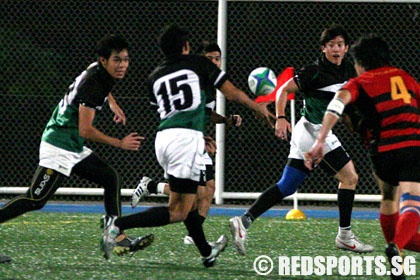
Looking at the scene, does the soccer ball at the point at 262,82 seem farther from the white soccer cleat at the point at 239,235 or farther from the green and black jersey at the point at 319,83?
the white soccer cleat at the point at 239,235

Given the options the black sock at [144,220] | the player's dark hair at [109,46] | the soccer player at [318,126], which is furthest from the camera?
the soccer player at [318,126]

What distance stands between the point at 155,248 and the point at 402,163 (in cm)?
269

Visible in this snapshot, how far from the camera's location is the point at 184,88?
7.22 m

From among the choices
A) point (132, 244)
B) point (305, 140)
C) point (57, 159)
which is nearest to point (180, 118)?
point (132, 244)

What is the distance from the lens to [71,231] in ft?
33.6

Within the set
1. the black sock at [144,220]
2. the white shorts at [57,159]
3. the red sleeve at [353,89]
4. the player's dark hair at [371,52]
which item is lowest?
the black sock at [144,220]

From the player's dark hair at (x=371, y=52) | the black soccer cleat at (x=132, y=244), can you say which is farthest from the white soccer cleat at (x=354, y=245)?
the player's dark hair at (x=371, y=52)

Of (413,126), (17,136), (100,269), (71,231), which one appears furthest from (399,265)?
(17,136)

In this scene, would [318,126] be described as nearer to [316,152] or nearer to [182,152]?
[182,152]

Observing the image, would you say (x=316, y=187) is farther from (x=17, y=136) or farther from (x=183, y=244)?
(x=183, y=244)

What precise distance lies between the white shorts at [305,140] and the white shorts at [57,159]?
1931mm

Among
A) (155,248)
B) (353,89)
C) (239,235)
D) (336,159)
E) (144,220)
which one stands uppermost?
(353,89)

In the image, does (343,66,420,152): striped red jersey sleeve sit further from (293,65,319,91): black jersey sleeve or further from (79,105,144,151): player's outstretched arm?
(293,65,319,91): black jersey sleeve

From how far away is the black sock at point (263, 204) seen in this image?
8.55m
